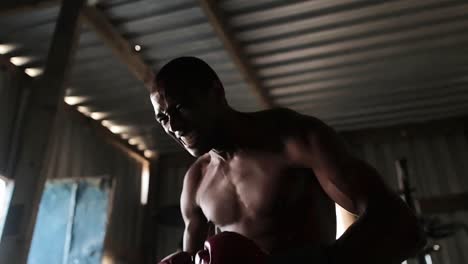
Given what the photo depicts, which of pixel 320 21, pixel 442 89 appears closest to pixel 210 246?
pixel 320 21

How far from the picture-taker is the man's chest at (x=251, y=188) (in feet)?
4.80

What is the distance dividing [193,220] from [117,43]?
2973 millimetres

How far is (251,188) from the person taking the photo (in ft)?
5.02

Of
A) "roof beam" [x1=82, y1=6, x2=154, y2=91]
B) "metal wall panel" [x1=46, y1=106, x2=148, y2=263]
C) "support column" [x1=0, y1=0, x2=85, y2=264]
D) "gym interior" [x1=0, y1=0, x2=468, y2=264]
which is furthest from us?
"metal wall panel" [x1=46, y1=106, x2=148, y2=263]

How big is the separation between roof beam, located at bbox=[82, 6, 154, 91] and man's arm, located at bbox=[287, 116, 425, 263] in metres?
2.93

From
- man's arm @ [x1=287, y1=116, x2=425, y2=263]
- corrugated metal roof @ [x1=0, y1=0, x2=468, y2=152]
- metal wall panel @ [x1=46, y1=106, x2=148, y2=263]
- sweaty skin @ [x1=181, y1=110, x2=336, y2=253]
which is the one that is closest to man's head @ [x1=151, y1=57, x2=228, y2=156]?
sweaty skin @ [x1=181, y1=110, x2=336, y2=253]

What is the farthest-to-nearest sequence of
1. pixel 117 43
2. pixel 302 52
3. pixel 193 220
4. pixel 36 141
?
1. pixel 302 52
2. pixel 117 43
3. pixel 36 141
4. pixel 193 220

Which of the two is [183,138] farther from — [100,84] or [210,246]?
[100,84]

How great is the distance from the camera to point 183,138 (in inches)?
59.5

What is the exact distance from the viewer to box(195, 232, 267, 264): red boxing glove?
41.6 inches

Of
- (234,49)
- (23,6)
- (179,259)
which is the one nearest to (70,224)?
(23,6)

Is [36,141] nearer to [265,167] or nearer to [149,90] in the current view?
[265,167]

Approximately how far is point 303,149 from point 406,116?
505 centimetres

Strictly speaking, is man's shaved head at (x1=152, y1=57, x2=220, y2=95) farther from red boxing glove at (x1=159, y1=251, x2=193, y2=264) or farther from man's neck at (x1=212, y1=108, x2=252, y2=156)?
red boxing glove at (x1=159, y1=251, x2=193, y2=264)
